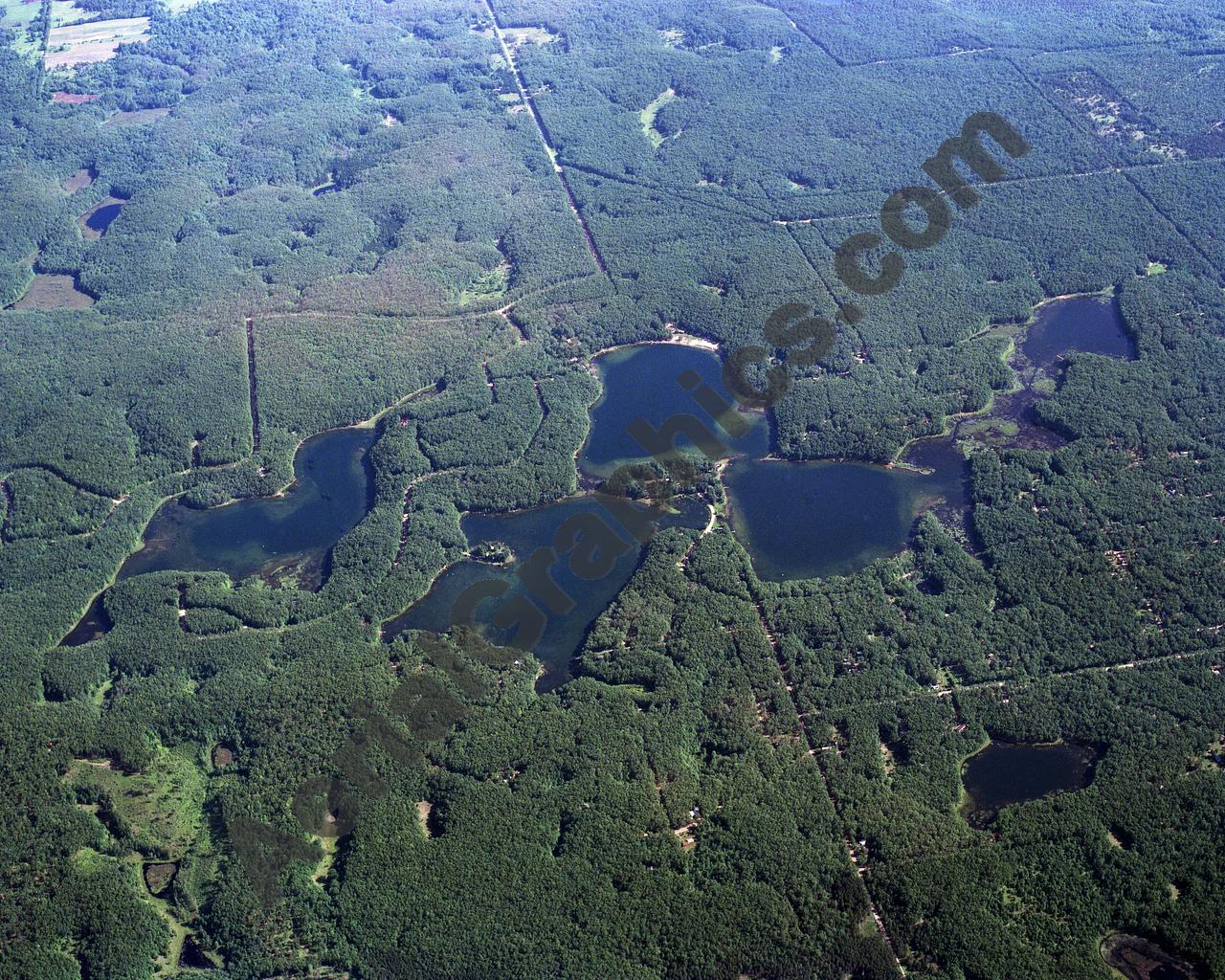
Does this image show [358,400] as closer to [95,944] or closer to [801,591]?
[801,591]

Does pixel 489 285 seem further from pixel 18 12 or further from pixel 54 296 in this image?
pixel 18 12

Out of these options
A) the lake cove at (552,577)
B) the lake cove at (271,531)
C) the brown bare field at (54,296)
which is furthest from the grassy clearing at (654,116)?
the brown bare field at (54,296)

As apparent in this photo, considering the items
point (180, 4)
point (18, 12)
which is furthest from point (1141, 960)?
point (18, 12)

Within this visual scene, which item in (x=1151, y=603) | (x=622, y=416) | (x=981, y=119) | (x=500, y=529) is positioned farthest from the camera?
(x=981, y=119)

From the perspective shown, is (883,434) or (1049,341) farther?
(1049,341)

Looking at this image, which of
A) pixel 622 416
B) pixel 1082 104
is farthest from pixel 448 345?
pixel 1082 104

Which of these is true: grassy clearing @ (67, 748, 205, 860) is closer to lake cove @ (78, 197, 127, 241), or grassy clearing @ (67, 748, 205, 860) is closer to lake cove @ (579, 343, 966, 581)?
lake cove @ (579, 343, 966, 581)
